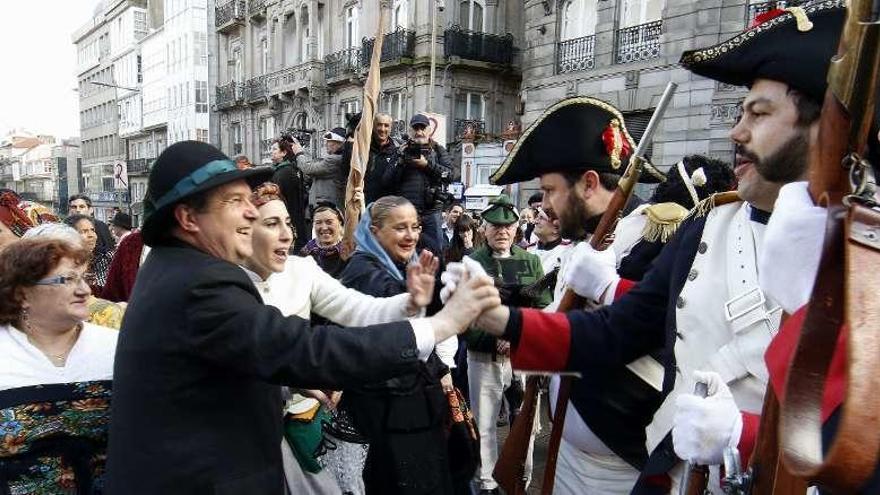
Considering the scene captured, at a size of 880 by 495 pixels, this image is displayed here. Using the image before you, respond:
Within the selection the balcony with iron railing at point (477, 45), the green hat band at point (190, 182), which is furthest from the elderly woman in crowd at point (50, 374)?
the balcony with iron railing at point (477, 45)

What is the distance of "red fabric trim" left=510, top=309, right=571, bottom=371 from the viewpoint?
217cm

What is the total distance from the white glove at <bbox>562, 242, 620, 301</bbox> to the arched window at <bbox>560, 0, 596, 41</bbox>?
52.4 ft

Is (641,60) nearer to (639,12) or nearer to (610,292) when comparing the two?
(639,12)

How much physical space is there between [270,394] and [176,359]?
395mm

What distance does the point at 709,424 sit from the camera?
1432 millimetres

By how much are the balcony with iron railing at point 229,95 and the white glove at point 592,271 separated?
38.7m

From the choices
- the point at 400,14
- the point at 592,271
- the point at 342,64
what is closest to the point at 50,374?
the point at 592,271

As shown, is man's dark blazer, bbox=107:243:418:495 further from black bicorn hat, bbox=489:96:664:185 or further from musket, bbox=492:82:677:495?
black bicorn hat, bbox=489:96:664:185

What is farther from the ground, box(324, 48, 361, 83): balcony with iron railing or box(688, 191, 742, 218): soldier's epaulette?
box(324, 48, 361, 83): balcony with iron railing

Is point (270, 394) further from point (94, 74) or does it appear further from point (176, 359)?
point (94, 74)

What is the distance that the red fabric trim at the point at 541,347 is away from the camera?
2166mm

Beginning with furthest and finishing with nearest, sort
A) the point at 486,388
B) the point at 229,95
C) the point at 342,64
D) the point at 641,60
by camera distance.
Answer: the point at 229,95, the point at 342,64, the point at 641,60, the point at 486,388

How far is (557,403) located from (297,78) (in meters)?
31.1

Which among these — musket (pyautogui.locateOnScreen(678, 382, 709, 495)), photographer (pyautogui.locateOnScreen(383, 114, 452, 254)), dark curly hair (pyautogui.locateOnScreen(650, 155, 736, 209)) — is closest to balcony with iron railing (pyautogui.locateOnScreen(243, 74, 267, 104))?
photographer (pyautogui.locateOnScreen(383, 114, 452, 254))
